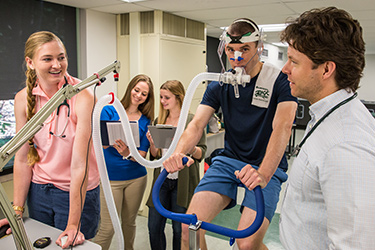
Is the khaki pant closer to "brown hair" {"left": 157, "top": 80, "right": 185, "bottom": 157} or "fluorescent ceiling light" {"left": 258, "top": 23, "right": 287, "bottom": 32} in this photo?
"brown hair" {"left": 157, "top": 80, "right": 185, "bottom": 157}

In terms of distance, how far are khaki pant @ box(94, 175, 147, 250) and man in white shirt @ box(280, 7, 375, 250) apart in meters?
1.63

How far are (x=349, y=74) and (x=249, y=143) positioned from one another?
2.27 feet

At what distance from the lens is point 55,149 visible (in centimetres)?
164

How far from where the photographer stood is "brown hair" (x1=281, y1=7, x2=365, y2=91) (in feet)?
3.39

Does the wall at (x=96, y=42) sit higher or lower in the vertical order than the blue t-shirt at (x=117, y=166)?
higher

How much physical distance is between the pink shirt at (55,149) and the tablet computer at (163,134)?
744mm

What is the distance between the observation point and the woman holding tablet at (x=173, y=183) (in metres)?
2.48

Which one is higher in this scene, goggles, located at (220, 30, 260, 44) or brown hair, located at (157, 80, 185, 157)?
goggles, located at (220, 30, 260, 44)

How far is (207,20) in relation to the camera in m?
4.40

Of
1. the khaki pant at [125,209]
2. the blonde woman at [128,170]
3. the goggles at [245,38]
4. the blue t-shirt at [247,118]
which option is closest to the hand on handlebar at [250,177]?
the blue t-shirt at [247,118]

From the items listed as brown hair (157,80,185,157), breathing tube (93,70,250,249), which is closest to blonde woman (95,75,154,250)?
brown hair (157,80,185,157)

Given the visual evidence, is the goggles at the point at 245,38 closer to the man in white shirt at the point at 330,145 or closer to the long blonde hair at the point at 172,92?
the man in white shirt at the point at 330,145

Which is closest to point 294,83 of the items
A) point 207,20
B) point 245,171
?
point 245,171

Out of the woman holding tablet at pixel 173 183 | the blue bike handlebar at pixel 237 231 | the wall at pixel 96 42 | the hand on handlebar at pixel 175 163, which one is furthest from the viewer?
the wall at pixel 96 42
